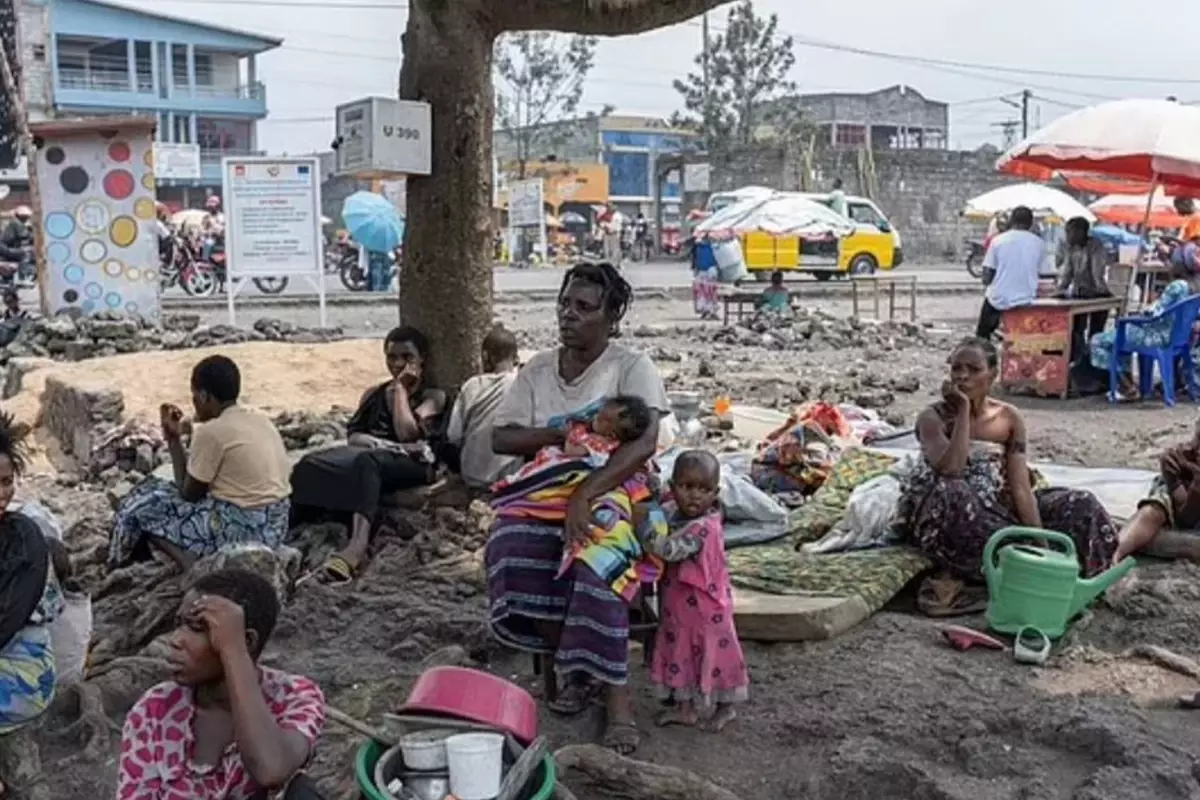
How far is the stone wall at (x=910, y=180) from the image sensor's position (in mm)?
37562

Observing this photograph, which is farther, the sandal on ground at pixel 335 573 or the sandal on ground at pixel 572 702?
the sandal on ground at pixel 335 573

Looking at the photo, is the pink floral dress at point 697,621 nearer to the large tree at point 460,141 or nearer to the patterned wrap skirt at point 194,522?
the patterned wrap skirt at point 194,522

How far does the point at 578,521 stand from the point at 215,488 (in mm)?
2048

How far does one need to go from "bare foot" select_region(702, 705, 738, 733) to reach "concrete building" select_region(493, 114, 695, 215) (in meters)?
41.8

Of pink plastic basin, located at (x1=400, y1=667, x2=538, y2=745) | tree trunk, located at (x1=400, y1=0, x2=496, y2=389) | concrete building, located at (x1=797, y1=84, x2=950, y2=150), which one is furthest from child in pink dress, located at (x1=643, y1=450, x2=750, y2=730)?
concrete building, located at (x1=797, y1=84, x2=950, y2=150)

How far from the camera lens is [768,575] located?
16.3 feet

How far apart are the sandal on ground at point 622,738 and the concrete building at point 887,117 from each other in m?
53.1

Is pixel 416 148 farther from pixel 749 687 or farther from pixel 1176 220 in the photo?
pixel 1176 220

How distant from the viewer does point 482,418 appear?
225 inches

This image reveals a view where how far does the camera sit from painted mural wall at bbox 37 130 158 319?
43.1 ft

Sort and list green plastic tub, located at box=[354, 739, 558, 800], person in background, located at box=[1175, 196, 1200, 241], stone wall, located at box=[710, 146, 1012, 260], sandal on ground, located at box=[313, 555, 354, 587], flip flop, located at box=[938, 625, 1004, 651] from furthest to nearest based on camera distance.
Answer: stone wall, located at box=[710, 146, 1012, 260] → person in background, located at box=[1175, 196, 1200, 241] → sandal on ground, located at box=[313, 555, 354, 587] → flip flop, located at box=[938, 625, 1004, 651] → green plastic tub, located at box=[354, 739, 558, 800]

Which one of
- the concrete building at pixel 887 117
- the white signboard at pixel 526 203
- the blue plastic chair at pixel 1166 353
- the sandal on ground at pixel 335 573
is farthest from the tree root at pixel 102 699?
the concrete building at pixel 887 117

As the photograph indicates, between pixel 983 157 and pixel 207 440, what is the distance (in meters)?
38.8

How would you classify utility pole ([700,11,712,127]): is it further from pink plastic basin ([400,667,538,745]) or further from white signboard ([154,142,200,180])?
pink plastic basin ([400,667,538,745])
